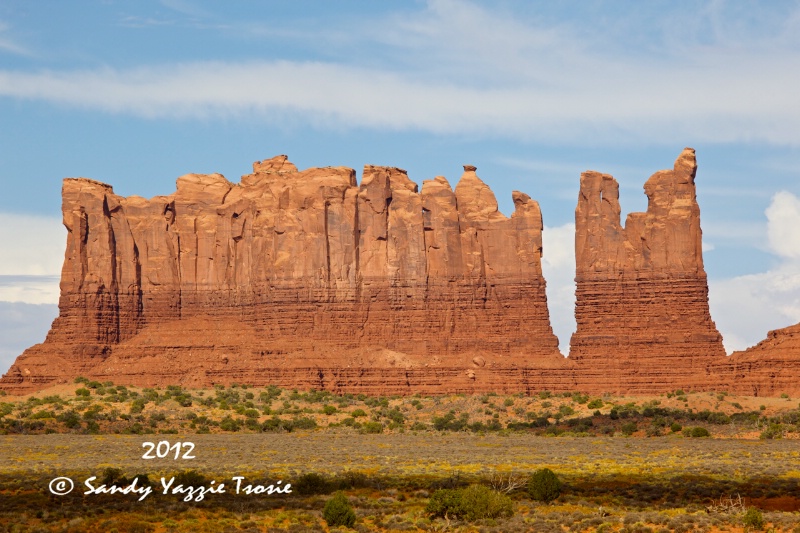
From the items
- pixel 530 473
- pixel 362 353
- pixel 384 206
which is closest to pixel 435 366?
pixel 362 353

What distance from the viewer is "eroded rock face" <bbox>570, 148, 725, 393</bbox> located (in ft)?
385

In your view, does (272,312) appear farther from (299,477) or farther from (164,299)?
(299,477)

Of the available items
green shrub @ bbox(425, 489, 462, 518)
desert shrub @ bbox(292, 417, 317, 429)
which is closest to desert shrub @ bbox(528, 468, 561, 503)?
green shrub @ bbox(425, 489, 462, 518)

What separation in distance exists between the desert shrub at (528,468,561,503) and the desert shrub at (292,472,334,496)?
717cm

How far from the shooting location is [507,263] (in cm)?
12350

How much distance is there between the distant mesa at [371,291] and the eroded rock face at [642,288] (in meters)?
0.11

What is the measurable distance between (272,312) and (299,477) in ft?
206

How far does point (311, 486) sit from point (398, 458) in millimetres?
15007

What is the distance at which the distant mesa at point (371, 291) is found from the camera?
386ft

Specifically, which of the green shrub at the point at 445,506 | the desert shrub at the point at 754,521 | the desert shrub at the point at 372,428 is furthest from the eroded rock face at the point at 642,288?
the desert shrub at the point at 754,521

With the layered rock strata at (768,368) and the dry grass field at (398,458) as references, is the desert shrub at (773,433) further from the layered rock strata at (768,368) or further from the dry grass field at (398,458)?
the layered rock strata at (768,368)

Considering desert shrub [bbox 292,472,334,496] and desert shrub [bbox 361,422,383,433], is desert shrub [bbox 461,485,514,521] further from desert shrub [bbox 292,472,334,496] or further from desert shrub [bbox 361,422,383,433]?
desert shrub [bbox 361,422,383,433]

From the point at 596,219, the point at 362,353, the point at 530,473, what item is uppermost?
the point at 596,219

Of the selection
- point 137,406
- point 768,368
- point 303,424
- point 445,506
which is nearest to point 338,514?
point 445,506
